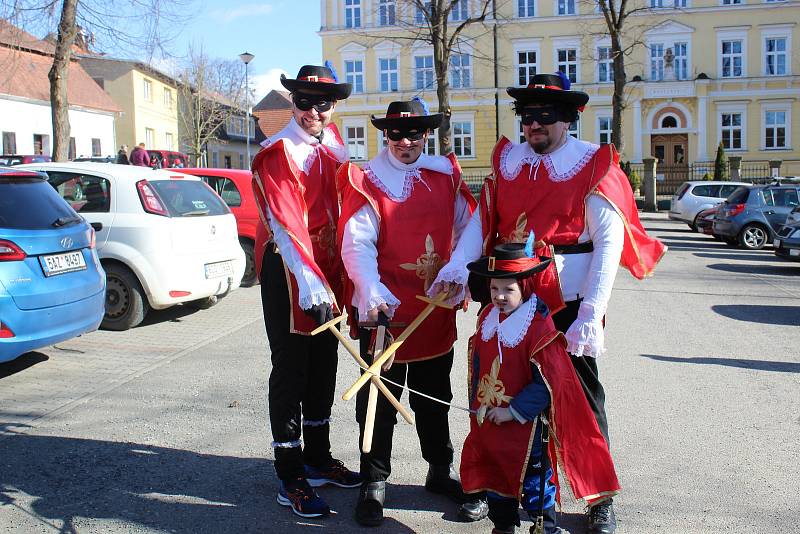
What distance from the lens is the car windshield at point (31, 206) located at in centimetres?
640

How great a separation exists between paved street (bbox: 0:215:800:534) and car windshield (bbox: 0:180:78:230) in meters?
1.31

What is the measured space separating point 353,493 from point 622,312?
6.80m

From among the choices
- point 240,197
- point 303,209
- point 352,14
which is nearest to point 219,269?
point 240,197

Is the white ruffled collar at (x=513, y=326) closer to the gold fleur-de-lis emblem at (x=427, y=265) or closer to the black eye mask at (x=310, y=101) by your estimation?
the gold fleur-de-lis emblem at (x=427, y=265)

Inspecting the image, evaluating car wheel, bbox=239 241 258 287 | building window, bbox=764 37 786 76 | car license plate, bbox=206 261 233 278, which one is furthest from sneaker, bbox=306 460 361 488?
building window, bbox=764 37 786 76

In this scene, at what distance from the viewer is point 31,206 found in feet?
21.7

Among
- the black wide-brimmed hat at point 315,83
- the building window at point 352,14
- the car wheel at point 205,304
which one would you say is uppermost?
the building window at point 352,14

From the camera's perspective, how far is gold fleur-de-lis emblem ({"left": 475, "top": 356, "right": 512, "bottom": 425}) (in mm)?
3592

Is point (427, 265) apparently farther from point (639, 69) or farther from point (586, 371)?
point (639, 69)

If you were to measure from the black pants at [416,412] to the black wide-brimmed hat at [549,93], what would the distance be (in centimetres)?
135

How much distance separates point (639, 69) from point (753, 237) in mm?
29398

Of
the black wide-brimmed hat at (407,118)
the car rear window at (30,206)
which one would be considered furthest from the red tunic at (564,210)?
the car rear window at (30,206)

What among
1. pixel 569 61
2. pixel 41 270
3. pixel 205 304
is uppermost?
pixel 569 61

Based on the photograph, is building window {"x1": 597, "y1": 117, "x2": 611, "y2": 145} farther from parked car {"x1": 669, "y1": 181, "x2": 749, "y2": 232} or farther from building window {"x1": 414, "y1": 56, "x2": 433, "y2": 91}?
parked car {"x1": 669, "y1": 181, "x2": 749, "y2": 232}
